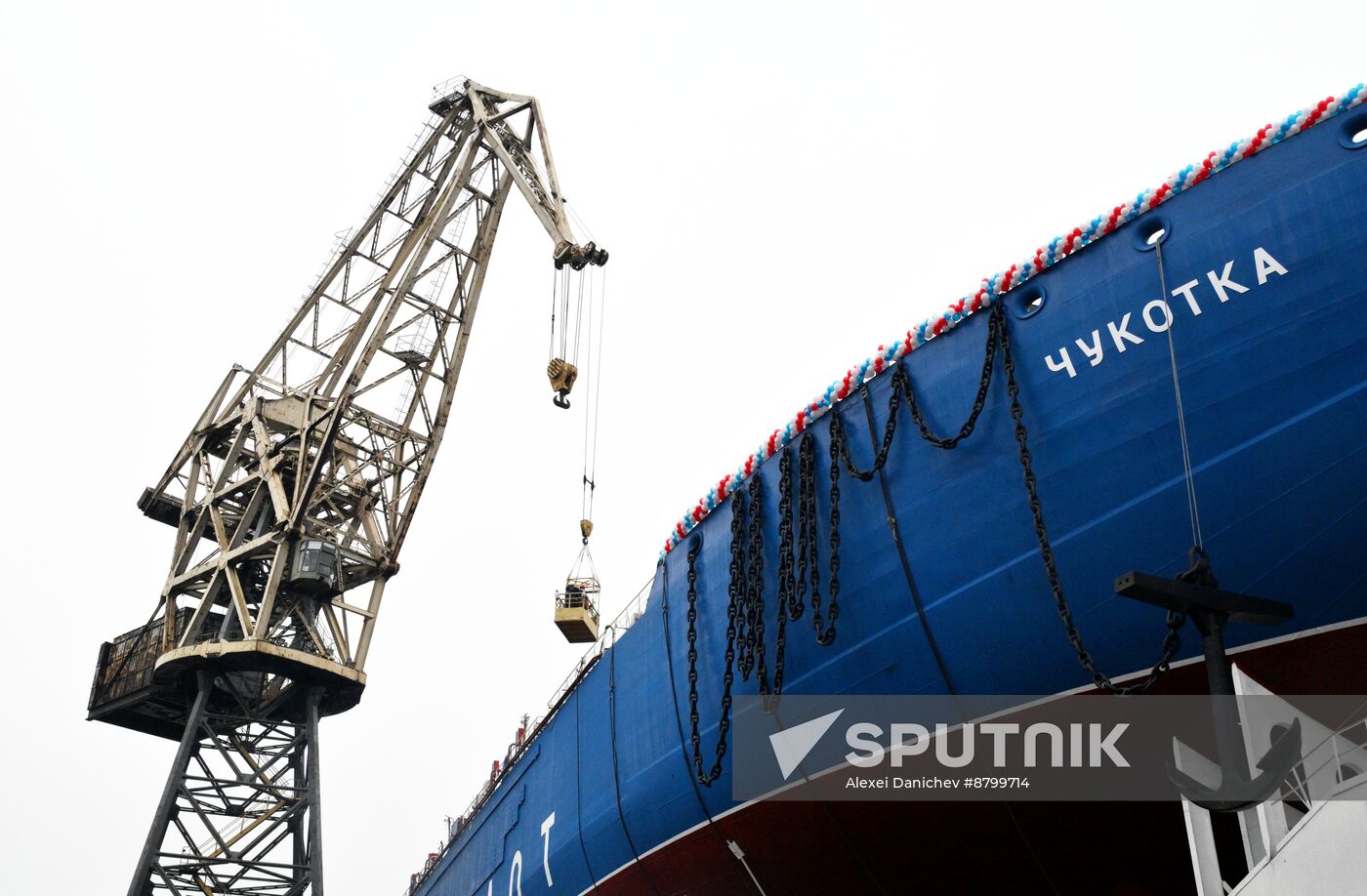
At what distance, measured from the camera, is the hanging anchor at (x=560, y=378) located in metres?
23.2

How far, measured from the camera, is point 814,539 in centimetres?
1266

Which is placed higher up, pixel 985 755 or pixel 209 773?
pixel 209 773

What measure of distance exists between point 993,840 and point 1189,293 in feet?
18.9

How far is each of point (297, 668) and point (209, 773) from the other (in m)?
2.69

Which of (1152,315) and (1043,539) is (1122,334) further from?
(1043,539)

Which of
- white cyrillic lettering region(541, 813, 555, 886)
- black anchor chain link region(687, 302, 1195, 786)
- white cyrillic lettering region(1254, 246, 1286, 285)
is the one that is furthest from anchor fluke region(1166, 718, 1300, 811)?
white cyrillic lettering region(541, 813, 555, 886)

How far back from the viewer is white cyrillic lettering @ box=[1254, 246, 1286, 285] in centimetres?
966

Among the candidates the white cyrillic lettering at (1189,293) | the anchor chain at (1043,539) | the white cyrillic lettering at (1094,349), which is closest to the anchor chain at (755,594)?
the anchor chain at (1043,539)

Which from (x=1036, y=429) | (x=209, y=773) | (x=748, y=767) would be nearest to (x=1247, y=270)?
(x=1036, y=429)

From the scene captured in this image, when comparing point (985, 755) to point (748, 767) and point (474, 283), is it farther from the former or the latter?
point (474, 283)

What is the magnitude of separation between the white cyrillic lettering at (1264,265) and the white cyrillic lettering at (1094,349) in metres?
1.37

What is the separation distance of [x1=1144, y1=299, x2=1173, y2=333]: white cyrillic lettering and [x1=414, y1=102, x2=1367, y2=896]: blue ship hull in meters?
0.02

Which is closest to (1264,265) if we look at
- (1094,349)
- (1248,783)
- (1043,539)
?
(1094,349)

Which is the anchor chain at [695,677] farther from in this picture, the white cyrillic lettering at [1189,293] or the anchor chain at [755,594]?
the white cyrillic lettering at [1189,293]
